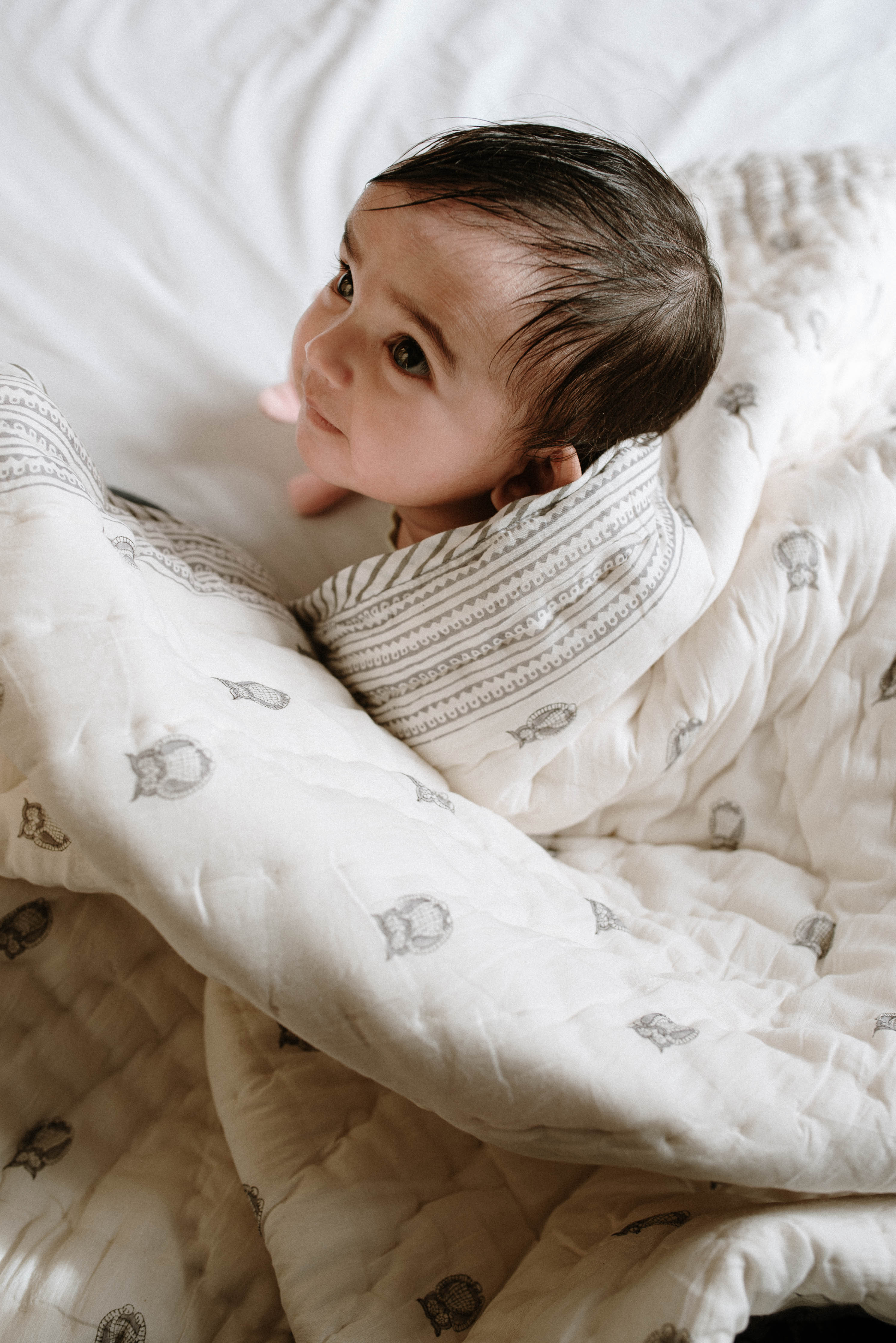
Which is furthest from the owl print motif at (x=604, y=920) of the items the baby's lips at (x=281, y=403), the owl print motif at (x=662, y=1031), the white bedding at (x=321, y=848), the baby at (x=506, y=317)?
the baby's lips at (x=281, y=403)

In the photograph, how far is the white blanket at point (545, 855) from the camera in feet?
1.51

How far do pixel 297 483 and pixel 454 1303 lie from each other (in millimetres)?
721

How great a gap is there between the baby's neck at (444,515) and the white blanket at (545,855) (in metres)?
0.10

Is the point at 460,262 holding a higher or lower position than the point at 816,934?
higher

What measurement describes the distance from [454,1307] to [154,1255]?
209mm

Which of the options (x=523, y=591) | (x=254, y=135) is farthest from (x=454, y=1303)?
(x=254, y=135)

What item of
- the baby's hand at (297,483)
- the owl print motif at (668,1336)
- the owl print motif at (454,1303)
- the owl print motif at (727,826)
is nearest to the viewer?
the owl print motif at (668,1336)

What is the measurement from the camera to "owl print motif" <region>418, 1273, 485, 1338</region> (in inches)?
21.6

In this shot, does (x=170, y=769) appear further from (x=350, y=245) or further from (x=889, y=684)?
(x=889, y=684)

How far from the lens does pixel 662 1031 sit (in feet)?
1.66

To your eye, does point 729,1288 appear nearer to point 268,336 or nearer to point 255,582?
point 255,582

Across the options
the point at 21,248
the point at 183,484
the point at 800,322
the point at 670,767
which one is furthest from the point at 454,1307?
the point at 21,248

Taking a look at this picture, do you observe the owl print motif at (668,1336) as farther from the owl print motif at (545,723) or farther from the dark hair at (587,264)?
the dark hair at (587,264)

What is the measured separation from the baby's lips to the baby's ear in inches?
10.8
